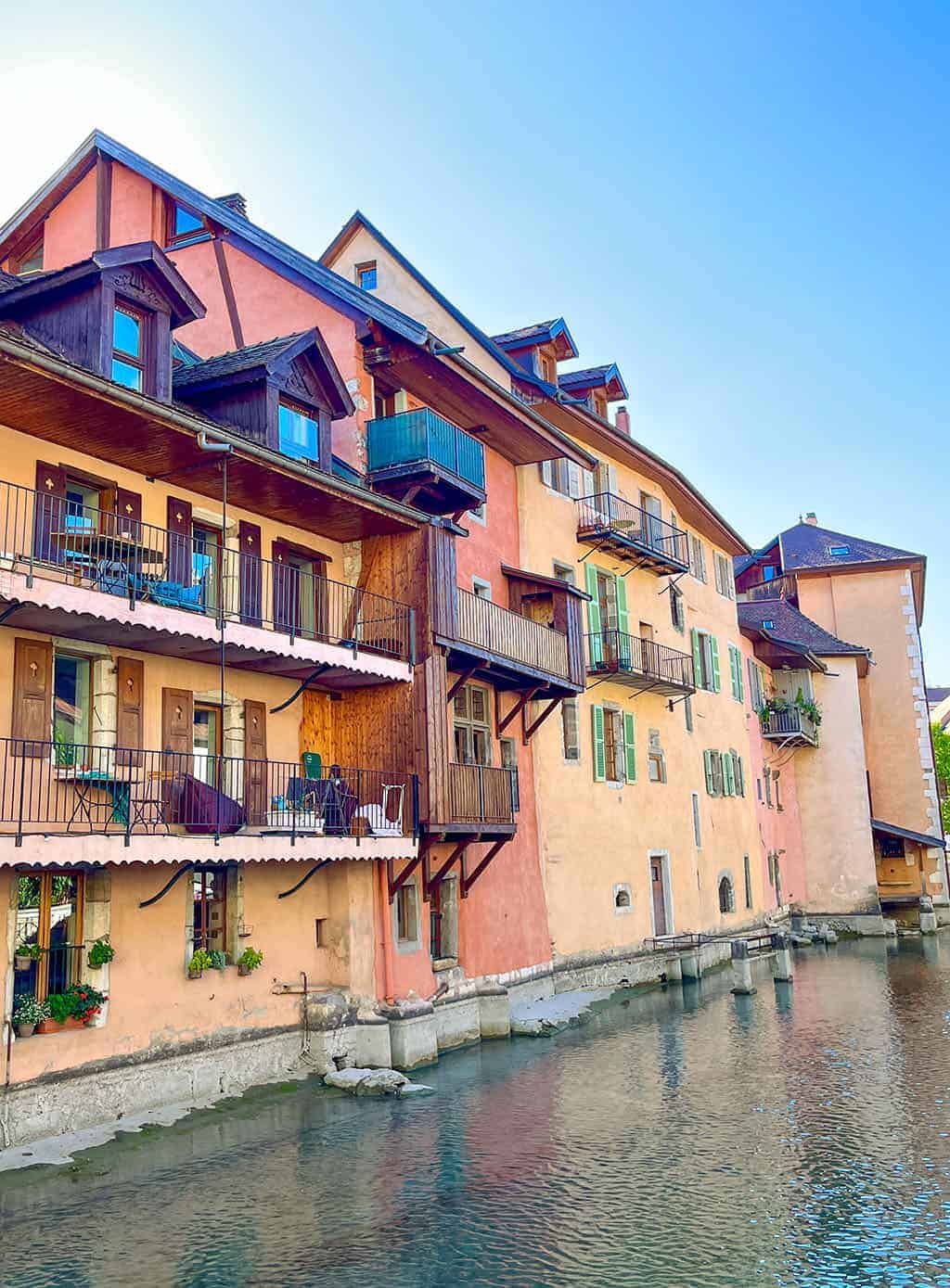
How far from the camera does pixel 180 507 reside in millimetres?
16844

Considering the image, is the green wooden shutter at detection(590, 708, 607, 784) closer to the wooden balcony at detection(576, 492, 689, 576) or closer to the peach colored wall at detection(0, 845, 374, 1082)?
the wooden balcony at detection(576, 492, 689, 576)

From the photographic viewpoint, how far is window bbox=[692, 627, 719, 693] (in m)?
35.7

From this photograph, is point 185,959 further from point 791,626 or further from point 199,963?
point 791,626

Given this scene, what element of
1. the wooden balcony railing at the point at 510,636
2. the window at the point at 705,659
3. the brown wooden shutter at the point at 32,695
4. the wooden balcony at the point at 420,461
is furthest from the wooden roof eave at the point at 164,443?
the window at the point at 705,659

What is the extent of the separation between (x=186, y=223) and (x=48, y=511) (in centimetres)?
912

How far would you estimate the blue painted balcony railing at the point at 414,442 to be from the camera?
806 inches

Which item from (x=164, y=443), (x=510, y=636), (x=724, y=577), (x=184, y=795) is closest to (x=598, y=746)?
(x=510, y=636)

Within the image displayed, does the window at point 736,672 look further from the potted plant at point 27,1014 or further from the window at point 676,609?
the potted plant at point 27,1014

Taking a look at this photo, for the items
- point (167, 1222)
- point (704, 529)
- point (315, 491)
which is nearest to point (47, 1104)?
point (167, 1222)

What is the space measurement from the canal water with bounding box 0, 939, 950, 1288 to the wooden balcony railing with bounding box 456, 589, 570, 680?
24.2 ft

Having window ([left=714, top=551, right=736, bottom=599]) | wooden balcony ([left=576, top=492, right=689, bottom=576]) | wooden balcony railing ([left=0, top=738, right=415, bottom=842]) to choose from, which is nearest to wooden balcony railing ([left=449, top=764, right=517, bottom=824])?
wooden balcony railing ([left=0, top=738, right=415, bottom=842])

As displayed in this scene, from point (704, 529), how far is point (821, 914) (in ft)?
53.1

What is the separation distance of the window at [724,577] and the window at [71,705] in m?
27.3

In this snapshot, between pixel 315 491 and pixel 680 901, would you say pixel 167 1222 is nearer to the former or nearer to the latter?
pixel 315 491
